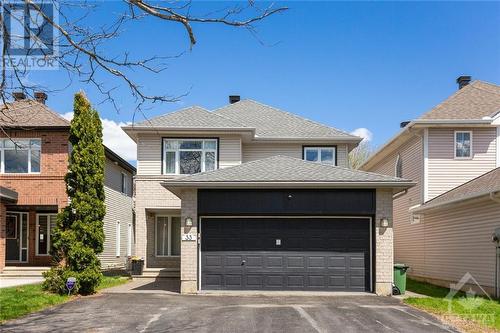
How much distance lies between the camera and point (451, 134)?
68.4 feet

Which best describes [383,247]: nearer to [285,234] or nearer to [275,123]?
[285,234]

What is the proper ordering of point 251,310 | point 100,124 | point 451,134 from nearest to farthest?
point 251,310
point 100,124
point 451,134

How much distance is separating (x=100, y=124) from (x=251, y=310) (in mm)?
8352

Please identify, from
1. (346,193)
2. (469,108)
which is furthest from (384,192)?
(469,108)

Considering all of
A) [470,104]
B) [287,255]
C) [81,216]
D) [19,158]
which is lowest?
[287,255]

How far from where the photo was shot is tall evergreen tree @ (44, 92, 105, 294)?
51.9 ft

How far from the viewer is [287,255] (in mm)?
16688

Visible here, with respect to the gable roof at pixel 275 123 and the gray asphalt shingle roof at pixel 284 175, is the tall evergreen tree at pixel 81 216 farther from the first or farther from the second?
the gable roof at pixel 275 123

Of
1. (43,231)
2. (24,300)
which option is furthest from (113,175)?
(24,300)

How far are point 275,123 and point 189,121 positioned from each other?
4.76m

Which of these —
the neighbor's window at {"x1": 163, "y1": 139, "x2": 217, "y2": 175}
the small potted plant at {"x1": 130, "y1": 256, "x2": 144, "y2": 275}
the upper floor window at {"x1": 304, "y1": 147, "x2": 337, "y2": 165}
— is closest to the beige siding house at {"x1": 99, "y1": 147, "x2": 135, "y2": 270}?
the small potted plant at {"x1": 130, "y1": 256, "x2": 144, "y2": 275}

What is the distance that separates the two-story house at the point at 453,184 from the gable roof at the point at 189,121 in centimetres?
746

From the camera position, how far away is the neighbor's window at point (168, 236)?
74.6 feet

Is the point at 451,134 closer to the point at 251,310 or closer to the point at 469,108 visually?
the point at 469,108
